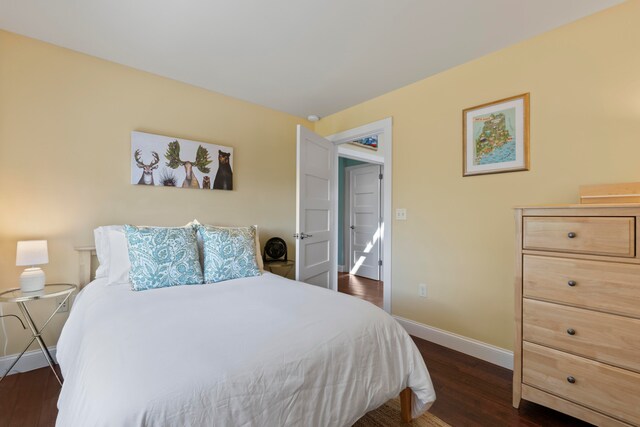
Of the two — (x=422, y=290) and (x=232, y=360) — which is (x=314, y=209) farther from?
(x=232, y=360)

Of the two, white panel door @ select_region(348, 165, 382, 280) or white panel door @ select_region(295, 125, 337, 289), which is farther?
white panel door @ select_region(348, 165, 382, 280)

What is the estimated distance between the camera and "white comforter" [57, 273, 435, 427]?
0.84 meters

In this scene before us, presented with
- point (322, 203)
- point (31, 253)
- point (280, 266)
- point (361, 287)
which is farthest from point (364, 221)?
point (31, 253)

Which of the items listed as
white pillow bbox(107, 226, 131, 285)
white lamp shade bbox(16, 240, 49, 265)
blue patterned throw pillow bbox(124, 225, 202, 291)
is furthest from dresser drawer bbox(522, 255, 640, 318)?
white lamp shade bbox(16, 240, 49, 265)

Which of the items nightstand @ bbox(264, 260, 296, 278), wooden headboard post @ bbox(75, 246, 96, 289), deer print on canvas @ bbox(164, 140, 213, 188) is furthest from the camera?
nightstand @ bbox(264, 260, 296, 278)

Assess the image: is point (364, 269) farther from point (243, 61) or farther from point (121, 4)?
point (121, 4)

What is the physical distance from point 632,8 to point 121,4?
307 centimetres

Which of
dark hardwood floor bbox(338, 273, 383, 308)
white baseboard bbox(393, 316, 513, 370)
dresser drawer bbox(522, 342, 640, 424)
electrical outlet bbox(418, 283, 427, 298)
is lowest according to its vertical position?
dark hardwood floor bbox(338, 273, 383, 308)

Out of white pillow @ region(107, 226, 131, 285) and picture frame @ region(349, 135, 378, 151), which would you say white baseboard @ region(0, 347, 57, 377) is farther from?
picture frame @ region(349, 135, 378, 151)

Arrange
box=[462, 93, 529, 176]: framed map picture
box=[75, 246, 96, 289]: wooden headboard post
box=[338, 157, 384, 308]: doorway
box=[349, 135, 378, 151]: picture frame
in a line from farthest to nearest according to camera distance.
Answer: box=[338, 157, 384, 308]: doorway
box=[349, 135, 378, 151]: picture frame
box=[75, 246, 96, 289]: wooden headboard post
box=[462, 93, 529, 176]: framed map picture

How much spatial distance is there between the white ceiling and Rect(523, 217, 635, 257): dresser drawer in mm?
1326

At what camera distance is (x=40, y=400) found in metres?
1.73

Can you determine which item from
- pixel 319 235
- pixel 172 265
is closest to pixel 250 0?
pixel 172 265

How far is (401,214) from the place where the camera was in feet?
9.30
